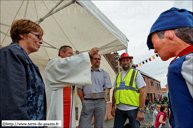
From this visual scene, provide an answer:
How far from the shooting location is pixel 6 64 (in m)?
0.87

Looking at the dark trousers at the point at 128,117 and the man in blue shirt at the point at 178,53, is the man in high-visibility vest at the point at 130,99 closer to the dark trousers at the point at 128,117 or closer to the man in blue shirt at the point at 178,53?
the dark trousers at the point at 128,117

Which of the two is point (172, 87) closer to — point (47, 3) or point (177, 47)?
point (177, 47)

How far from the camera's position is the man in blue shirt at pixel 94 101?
2.44m

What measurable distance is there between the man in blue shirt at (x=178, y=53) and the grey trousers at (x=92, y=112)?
5.76 ft

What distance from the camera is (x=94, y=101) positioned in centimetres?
251

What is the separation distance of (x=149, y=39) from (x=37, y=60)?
169 inches

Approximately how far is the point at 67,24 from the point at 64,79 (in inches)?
84.9

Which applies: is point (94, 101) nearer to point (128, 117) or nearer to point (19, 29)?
point (128, 117)

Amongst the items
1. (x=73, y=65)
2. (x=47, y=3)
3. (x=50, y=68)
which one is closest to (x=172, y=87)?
(x=73, y=65)

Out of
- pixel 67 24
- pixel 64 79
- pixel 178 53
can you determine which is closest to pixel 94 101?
pixel 64 79

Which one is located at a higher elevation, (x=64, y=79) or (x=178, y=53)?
(x=178, y=53)

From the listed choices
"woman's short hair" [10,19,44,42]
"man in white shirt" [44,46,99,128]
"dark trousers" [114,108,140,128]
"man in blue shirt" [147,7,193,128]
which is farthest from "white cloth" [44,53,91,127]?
"dark trousers" [114,108,140,128]

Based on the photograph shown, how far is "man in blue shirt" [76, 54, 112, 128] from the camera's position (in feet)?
8.00

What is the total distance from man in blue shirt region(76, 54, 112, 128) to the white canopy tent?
89 cm
